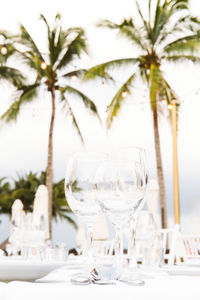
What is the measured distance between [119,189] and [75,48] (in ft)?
40.5

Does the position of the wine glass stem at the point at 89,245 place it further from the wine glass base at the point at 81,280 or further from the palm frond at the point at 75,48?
the palm frond at the point at 75,48

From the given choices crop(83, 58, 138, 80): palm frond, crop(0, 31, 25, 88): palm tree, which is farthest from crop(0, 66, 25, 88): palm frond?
crop(83, 58, 138, 80): palm frond

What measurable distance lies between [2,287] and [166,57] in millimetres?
11753

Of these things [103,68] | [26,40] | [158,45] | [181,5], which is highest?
[181,5]

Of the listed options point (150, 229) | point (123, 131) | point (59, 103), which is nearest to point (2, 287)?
point (150, 229)

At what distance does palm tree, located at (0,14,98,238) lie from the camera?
1214cm

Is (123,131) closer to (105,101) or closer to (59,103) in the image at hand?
(105,101)

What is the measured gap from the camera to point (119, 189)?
621mm

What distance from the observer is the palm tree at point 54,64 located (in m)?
12.1

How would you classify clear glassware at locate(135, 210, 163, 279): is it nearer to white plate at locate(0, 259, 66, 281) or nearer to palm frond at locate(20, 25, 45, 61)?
white plate at locate(0, 259, 66, 281)

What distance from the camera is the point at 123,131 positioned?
51.2 ft

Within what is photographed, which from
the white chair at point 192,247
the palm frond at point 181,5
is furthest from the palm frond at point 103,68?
the white chair at point 192,247

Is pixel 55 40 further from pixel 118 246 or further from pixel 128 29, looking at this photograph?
pixel 118 246

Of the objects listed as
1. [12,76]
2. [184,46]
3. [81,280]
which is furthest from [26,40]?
[81,280]
